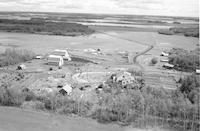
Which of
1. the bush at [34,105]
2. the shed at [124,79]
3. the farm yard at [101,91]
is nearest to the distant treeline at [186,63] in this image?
the farm yard at [101,91]

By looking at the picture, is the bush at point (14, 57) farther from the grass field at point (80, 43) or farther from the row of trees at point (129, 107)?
the row of trees at point (129, 107)

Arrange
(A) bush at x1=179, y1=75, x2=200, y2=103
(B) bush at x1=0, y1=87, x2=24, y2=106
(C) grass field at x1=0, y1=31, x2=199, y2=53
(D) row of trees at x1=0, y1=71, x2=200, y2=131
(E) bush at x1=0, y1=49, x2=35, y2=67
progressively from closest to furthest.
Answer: (D) row of trees at x1=0, y1=71, x2=200, y2=131 < (B) bush at x1=0, y1=87, x2=24, y2=106 < (A) bush at x1=179, y1=75, x2=200, y2=103 < (E) bush at x1=0, y1=49, x2=35, y2=67 < (C) grass field at x1=0, y1=31, x2=199, y2=53

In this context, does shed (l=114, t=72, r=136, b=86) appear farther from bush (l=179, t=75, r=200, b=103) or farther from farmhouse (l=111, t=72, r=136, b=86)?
bush (l=179, t=75, r=200, b=103)

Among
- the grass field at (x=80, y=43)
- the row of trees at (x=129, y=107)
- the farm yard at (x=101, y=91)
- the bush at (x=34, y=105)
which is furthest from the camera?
the grass field at (x=80, y=43)

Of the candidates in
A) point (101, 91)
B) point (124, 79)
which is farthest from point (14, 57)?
point (124, 79)

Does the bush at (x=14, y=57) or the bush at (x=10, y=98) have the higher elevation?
the bush at (x=14, y=57)

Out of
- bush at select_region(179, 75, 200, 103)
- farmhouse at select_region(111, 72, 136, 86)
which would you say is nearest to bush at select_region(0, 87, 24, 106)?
farmhouse at select_region(111, 72, 136, 86)

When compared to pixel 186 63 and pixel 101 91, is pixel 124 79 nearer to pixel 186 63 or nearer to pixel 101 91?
pixel 101 91

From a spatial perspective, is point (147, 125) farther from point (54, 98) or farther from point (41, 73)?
point (41, 73)

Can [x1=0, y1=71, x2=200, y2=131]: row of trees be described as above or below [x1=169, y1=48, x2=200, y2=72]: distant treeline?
below

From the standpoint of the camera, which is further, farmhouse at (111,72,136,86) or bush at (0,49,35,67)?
bush at (0,49,35,67)

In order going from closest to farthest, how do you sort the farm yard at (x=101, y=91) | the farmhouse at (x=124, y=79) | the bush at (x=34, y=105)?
the farm yard at (x=101, y=91) → the bush at (x=34, y=105) → the farmhouse at (x=124, y=79)

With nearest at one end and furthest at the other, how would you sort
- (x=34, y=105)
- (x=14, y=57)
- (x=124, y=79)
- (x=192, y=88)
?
(x=34, y=105) < (x=192, y=88) < (x=124, y=79) < (x=14, y=57)

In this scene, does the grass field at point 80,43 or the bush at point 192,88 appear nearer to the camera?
the bush at point 192,88
